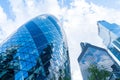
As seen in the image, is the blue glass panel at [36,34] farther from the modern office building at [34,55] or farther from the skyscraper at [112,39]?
the skyscraper at [112,39]

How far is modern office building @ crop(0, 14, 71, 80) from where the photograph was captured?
2769cm

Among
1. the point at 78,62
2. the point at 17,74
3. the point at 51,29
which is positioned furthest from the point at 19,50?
the point at 78,62

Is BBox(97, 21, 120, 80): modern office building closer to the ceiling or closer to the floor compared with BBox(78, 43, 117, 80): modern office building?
closer to the ceiling

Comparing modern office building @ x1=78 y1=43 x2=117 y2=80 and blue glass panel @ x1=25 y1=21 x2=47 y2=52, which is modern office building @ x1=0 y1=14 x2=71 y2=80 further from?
modern office building @ x1=78 y1=43 x2=117 y2=80

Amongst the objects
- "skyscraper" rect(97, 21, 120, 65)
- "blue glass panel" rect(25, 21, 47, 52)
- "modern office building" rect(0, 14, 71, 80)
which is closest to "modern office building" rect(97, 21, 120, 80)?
"skyscraper" rect(97, 21, 120, 65)

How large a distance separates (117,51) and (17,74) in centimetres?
7164

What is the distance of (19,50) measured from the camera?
3081 centimetres

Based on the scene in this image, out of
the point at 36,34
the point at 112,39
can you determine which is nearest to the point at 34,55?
the point at 36,34

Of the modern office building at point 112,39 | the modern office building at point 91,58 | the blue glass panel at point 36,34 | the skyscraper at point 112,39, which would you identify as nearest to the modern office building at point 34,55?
the blue glass panel at point 36,34

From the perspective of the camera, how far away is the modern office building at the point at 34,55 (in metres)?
27.7

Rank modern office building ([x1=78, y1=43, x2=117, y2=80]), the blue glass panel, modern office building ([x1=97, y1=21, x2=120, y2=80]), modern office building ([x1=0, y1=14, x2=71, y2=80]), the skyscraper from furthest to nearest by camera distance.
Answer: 1. modern office building ([x1=78, y1=43, x2=117, y2=80])
2. the skyscraper
3. modern office building ([x1=97, y1=21, x2=120, y2=80])
4. the blue glass panel
5. modern office building ([x1=0, y1=14, x2=71, y2=80])

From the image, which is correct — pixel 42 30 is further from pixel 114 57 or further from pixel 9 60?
pixel 114 57

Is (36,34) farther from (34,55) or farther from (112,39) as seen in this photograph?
(112,39)

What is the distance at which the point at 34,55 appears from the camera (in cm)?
3070
